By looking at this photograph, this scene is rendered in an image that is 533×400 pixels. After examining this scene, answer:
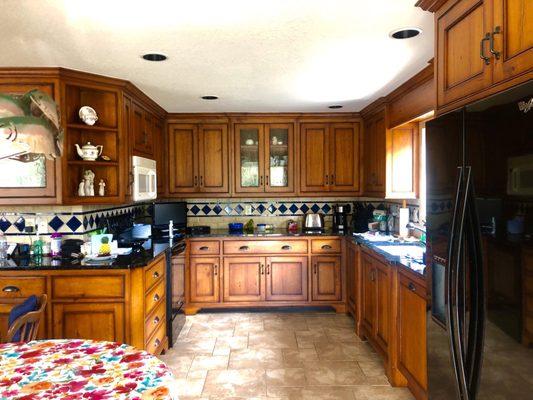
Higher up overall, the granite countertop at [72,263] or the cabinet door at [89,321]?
the granite countertop at [72,263]

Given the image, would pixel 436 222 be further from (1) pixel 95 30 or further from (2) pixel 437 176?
(1) pixel 95 30

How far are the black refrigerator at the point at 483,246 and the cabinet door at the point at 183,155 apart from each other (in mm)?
3105

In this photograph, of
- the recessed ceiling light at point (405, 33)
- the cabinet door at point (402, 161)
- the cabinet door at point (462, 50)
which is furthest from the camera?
the cabinet door at point (402, 161)

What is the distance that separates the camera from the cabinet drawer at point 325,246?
407cm

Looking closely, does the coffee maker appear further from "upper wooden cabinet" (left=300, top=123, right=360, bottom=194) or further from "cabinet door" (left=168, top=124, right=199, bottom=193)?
"cabinet door" (left=168, top=124, right=199, bottom=193)

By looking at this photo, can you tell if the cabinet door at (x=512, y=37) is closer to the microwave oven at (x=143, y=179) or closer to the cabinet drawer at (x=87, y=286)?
the cabinet drawer at (x=87, y=286)

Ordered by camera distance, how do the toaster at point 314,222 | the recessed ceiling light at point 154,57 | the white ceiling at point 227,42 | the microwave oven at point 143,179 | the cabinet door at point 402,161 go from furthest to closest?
the toaster at point 314,222 < the cabinet door at point 402,161 < the microwave oven at point 143,179 < the recessed ceiling light at point 154,57 < the white ceiling at point 227,42

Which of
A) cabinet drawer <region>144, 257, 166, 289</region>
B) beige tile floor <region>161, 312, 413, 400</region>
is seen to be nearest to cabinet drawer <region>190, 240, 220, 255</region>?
beige tile floor <region>161, 312, 413, 400</region>

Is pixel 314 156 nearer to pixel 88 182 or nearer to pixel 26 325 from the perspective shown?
pixel 88 182

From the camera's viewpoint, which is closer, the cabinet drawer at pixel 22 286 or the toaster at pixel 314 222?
the cabinet drawer at pixel 22 286

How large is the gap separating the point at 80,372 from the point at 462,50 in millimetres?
1904

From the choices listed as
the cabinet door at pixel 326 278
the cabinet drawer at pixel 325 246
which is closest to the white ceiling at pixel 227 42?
the cabinet drawer at pixel 325 246

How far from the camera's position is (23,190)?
278 cm

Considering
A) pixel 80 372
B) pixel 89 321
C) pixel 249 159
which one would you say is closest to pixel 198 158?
pixel 249 159
